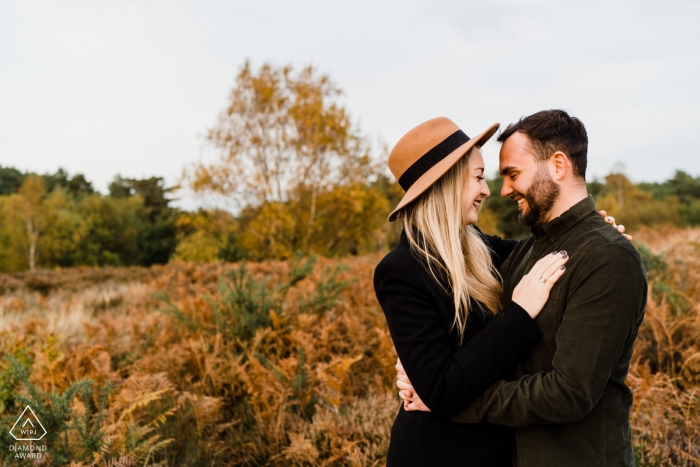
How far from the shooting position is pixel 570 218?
180cm

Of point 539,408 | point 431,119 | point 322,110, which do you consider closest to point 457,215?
point 431,119

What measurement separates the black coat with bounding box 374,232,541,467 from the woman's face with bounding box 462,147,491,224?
1.00 feet

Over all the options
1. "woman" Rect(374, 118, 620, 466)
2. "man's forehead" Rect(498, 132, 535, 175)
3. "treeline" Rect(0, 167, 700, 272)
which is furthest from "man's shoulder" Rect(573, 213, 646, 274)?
"treeline" Rect(0, 167, 700, 272)

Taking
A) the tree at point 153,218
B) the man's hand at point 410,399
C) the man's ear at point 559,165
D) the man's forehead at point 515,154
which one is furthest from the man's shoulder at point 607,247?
the tree at point 153,218

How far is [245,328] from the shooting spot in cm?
538

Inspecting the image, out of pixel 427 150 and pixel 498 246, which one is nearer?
pixel 427 150

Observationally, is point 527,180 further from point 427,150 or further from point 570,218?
point 427,150

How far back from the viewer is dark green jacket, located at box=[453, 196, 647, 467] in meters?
1.52

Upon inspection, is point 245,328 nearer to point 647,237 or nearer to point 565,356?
point 565,356

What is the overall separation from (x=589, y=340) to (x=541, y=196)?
594 millimetres

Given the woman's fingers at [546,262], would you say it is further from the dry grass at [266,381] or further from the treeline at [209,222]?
the treeline at [209,222]

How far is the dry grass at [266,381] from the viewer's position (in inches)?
129

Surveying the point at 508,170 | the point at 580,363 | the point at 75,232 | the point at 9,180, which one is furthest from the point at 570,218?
the point at 9,180

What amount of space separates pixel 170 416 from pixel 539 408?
3.30 meters
